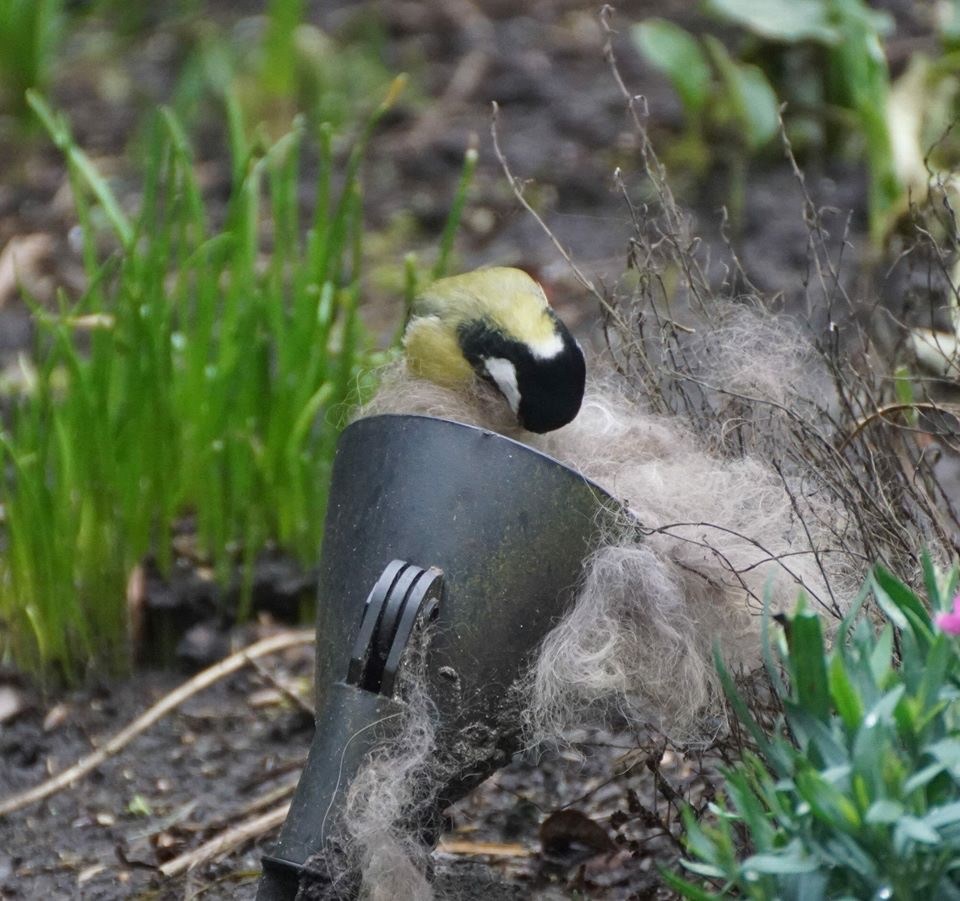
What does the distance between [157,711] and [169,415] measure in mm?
469

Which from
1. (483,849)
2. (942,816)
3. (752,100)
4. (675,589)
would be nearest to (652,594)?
(675,589)

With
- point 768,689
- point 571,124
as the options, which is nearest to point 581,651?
point 768,689

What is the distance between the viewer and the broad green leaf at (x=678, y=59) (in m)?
3.44

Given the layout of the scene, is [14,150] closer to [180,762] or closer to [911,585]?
[180,762]

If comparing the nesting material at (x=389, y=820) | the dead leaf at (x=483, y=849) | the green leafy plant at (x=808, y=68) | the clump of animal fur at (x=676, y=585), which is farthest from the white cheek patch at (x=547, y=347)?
the green leafy plant at (x=808, y=68)

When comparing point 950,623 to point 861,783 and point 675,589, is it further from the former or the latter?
point 675,589

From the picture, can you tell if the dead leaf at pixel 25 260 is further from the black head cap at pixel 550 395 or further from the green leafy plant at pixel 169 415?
the black head cap at pixel 550 395

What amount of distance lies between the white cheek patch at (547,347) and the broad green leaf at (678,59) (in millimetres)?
1920

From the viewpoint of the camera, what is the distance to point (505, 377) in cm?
162

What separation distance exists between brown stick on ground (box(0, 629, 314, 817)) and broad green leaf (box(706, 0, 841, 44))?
1.94 metres

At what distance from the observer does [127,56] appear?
4.69 metres

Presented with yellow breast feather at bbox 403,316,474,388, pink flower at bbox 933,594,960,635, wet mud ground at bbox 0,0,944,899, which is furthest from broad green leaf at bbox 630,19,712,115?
pink flower at bbox 933,594,960,635

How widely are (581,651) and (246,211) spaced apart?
1.25m

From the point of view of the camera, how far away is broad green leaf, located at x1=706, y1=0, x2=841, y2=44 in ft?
11.2
